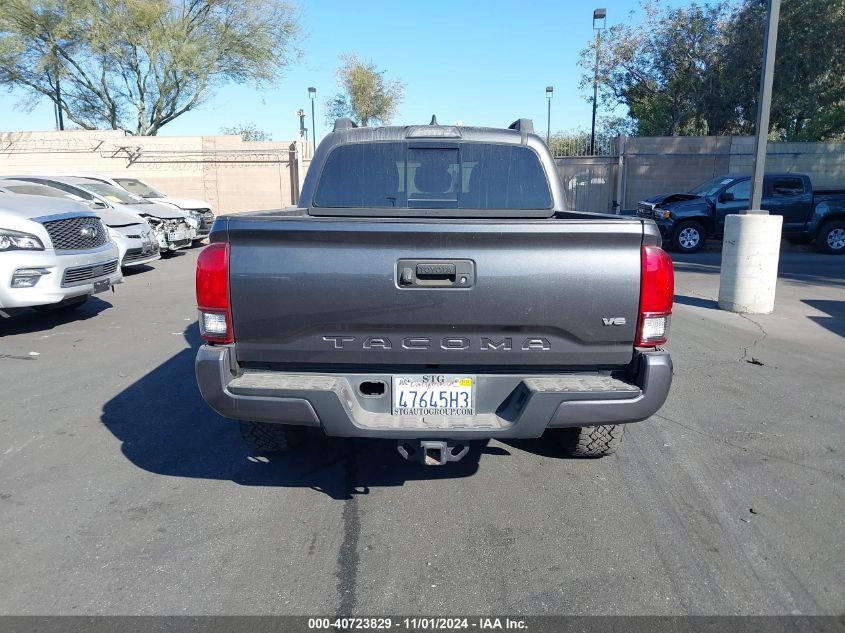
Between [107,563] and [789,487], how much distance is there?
381 centimetres

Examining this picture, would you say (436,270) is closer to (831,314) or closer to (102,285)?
(102,285)

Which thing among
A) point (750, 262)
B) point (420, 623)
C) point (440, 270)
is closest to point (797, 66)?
point (750, 262)

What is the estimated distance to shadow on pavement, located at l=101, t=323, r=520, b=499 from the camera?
423 cm

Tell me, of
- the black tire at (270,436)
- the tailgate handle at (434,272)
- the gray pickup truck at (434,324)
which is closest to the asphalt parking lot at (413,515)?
the black tire at (270,436)

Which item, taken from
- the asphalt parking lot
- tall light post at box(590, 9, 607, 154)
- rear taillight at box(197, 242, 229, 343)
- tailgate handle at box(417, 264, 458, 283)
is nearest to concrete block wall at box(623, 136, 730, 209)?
tall light post at box(590, 9, 607, 154)

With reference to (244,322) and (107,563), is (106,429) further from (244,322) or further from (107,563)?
(244,322)

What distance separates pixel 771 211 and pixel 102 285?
48.7 ft

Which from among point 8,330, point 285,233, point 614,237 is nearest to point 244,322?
point 285,233

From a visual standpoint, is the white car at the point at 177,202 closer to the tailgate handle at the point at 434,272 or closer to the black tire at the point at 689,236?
the black tire at the point at 689,236

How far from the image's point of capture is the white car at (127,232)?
12.0 meters

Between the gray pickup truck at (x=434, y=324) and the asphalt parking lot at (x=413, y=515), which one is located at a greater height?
the gray pickup truck at (x=434, y=324)

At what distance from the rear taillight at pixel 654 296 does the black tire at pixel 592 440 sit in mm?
1006

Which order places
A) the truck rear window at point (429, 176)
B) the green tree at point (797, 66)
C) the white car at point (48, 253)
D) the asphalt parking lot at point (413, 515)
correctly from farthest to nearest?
the green tree at point (797, 66) → the white car at point (48, 253) → the truck rear window at point (429, 176) → the asphalt parking lot at point (413, 515)

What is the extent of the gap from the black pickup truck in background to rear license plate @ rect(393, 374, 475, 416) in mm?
14535
